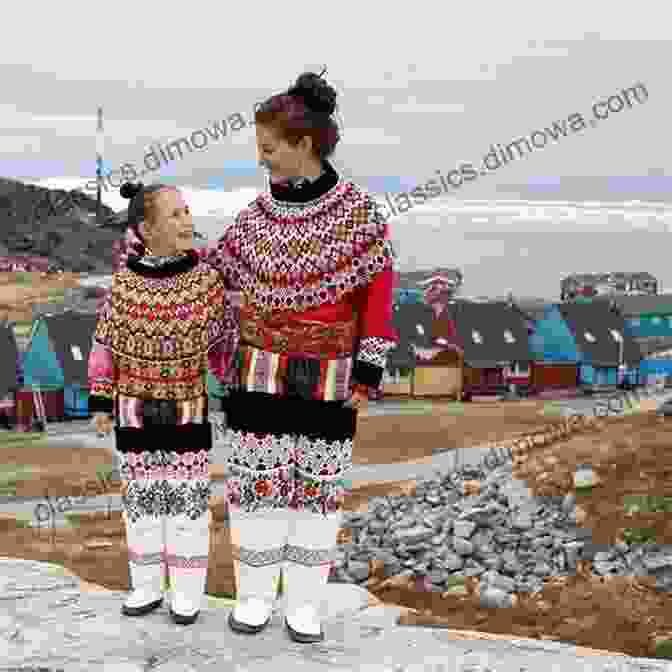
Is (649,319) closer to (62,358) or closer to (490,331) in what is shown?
(490,331)

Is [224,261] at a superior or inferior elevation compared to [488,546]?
superior

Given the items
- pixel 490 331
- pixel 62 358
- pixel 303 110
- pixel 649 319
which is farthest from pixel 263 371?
pixel 649 319

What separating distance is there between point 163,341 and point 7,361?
1157 inches

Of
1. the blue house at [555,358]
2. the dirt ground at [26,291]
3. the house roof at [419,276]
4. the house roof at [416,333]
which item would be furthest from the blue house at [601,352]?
the dirt ground at [26,291]

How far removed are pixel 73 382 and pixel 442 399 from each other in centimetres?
1378

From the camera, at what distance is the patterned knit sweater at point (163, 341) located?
4.98m

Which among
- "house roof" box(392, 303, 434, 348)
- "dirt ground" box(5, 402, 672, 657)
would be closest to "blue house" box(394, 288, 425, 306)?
"house roof" box(392, 303, 434, 348)

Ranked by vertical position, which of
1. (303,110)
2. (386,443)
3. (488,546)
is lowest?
(386,443)

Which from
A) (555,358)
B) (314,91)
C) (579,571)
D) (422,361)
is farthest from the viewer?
(555,358)

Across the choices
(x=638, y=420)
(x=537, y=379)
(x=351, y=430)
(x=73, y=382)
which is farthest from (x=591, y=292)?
(x=351, y=430)

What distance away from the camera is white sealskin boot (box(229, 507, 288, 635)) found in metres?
5.13

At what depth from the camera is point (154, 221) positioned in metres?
4.95

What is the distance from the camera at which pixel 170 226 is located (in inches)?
195

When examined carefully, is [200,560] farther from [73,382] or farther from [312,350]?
[73,382]
